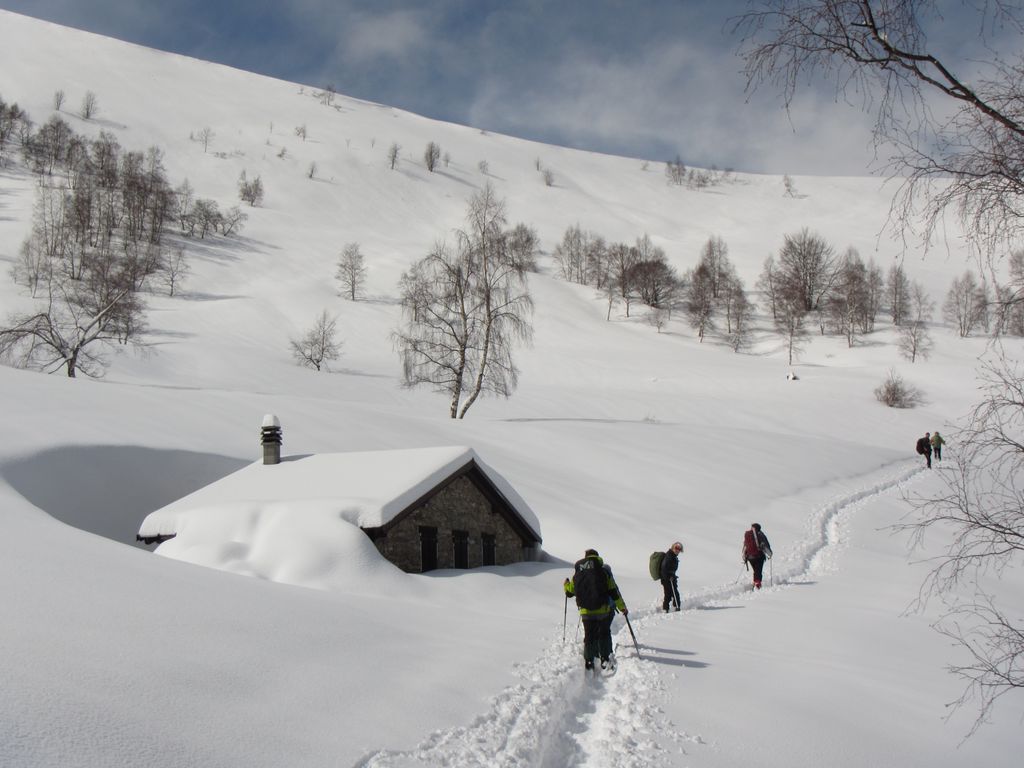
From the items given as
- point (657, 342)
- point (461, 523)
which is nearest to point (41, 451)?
point (461, 523)

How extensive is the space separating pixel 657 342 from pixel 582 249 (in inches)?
1155

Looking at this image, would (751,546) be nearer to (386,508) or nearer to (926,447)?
(386,508)

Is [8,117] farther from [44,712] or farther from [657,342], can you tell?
[44,712]

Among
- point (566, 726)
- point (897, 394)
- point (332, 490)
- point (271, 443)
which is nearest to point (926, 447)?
point (897, 394)

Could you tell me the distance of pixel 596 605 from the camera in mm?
8953

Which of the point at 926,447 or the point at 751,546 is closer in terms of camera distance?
the point at 751,546

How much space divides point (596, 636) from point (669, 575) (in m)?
4.90

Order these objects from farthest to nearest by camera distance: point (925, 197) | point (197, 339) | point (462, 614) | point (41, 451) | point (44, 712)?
point (197, 339)
point (41, 451)
point (462, 614)
point (44, 712)
point (925, 197)

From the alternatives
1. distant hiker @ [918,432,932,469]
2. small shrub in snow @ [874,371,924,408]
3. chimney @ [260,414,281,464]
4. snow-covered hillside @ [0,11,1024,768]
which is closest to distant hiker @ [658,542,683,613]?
snow-covered hillside @ [0,11,1024,768]

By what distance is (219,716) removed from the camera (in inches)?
208

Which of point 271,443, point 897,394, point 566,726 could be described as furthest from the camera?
point 897,394

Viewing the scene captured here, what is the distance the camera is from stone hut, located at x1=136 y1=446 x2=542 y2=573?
13.7 meters

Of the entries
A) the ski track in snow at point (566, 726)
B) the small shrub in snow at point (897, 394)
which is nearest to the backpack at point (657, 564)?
the ski track in snow at point (566, 726)

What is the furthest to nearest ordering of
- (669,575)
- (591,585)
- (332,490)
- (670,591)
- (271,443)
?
(271,443) → (332,490) → (670,591) → (669,575) → (591,585)
